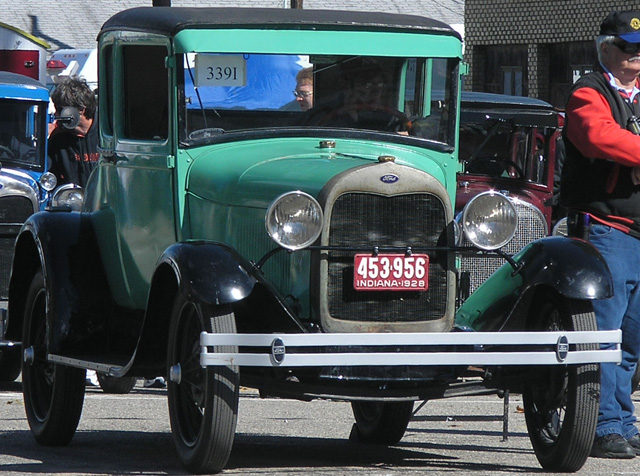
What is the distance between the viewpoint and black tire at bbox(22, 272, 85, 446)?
7418 mm

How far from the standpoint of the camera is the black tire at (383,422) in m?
7.48

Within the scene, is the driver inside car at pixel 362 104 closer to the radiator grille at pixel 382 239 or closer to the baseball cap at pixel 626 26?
the radiator grille at pixel 382 239

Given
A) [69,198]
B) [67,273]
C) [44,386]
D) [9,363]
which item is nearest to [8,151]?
[9,363]

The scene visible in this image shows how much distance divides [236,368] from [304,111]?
1568 millimetres

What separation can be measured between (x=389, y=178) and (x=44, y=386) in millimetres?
2654

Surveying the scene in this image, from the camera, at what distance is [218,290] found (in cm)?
Answer: 586

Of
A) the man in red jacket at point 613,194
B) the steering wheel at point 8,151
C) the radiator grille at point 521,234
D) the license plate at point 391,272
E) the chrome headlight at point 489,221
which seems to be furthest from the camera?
the steering wheel at point 8,151

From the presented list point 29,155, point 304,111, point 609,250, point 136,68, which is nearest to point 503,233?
point 609,250

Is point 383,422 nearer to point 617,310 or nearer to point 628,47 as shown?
point 617,310

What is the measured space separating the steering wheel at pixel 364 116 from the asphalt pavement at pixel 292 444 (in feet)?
5.22

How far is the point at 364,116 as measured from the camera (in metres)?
6.95

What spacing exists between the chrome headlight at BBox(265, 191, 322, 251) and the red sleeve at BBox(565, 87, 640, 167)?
1.46 m

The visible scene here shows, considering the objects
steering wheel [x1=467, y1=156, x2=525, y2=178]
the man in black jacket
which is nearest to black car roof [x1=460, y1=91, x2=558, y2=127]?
steering wheel [x1=467, y1=156, x2=525, y2=178]

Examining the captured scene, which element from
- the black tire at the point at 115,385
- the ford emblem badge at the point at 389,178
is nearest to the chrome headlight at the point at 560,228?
the black tire at the point at 115,385
